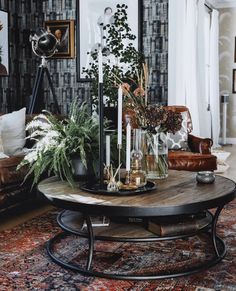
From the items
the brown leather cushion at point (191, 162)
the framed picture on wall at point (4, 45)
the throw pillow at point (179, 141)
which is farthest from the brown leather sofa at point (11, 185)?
the framed picture on wall at point (4, 45)

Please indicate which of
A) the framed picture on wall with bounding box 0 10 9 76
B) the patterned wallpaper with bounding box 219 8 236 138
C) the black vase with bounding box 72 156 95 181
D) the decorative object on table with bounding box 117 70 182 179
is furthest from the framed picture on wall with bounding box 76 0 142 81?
the patterned wallpaper with bounding box 219 8 236 138

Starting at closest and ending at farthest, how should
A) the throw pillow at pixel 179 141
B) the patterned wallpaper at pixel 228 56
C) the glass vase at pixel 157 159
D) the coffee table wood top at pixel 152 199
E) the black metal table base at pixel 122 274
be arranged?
the coffee table wood top at pixel 152 199 → the black metal table base at pixel 122 274 → the glass vase at pixel 157 159 → the throw pillow at pixel 179 141 → the patterned wallpaper at pixel 228 56

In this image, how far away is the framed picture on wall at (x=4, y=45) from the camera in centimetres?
539

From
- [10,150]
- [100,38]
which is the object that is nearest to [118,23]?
[100,38]

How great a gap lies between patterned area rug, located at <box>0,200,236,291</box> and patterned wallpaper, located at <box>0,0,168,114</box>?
266 centimetres

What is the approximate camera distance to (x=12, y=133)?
4098 mm

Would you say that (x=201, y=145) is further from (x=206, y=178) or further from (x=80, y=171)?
(x=80, y=171)

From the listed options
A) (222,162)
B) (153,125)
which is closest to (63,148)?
(153,125)

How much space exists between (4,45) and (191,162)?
2.68 metres

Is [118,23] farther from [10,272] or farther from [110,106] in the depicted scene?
[10,272]

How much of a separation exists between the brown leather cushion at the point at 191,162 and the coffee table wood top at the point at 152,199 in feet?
4.80

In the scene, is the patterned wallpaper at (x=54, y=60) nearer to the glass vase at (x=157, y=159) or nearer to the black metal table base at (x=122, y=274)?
the glass vase at (x=157, y=159)

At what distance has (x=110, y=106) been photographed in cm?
559

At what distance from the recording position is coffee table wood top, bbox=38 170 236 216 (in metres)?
2.24
